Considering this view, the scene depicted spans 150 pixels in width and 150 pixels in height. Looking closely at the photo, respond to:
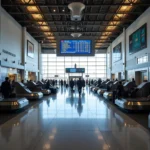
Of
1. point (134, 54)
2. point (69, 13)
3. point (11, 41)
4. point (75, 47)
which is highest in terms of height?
point (69, 13)

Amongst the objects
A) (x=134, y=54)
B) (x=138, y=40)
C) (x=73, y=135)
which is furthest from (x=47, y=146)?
(x=134, y=54)

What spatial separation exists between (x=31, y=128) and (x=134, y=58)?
2233 cm

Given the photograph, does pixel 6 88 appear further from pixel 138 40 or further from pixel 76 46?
pixel 138 40

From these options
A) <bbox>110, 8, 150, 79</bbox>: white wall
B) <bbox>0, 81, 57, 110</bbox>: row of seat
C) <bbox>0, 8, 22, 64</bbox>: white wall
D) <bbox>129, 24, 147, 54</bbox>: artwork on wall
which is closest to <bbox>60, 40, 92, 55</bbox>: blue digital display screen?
<bbox>0, 81, 57, 110</bbox>: row of seat

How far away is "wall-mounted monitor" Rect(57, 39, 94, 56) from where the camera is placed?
2147cm

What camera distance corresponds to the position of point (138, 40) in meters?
25.0

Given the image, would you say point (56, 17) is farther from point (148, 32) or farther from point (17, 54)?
point (148, 32)

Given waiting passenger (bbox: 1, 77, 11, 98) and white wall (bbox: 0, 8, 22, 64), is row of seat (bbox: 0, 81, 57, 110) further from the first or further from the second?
white wall (bbox: 0, 8, 22, 64)

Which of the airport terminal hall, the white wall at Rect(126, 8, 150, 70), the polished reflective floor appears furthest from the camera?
the white wall at Rect(126, 8, 150, 70)

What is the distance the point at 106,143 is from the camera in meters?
5.32

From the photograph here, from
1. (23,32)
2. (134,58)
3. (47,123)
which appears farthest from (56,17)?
(47,123)

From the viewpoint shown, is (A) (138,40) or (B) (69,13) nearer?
(B) (69,13)

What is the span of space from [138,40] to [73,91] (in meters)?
10.4

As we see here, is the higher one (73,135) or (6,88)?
(6,88)
